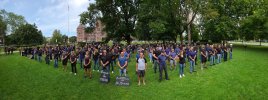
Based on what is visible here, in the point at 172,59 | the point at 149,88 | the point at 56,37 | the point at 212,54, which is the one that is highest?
the point at 56,37

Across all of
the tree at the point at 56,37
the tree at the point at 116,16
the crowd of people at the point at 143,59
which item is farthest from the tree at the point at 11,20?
the crowd of people at the point at 143,59

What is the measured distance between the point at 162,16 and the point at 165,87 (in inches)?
1447

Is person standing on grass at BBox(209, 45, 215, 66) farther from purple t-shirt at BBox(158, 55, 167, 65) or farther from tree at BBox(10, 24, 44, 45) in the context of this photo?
tree at BBox(10, 24, 44, 45)

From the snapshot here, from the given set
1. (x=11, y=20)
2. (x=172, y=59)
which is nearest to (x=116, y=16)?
(x=172, y=59)

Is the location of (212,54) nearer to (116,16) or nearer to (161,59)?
(161,59)

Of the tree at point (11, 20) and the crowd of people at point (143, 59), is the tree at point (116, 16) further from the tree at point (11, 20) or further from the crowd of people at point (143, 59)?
the tree at point (11, 20)

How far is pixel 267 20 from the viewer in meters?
44.2

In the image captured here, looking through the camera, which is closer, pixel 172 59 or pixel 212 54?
pixel 172 59

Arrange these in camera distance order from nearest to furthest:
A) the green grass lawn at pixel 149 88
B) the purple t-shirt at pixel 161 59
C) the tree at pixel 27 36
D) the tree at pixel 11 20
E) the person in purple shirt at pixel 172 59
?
the green grass lawn at pixel 149 88
the purple t-shirt at pixel 161 59
the person in purple shirt at pixel 172 59
the tree at pixel 27 36
the tree at pixel 11 20

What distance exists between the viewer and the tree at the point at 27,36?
79.8 m

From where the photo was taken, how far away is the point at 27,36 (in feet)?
263

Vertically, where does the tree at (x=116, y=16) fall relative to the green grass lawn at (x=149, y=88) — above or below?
above

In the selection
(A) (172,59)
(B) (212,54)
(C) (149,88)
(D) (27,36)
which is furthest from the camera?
(D) (27,36)

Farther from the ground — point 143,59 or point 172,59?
point 143,59
